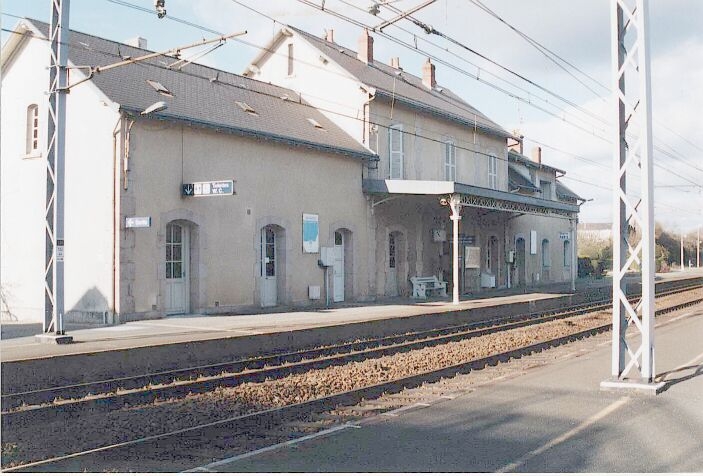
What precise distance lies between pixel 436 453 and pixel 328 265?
15.5 m

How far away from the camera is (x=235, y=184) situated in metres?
18.7

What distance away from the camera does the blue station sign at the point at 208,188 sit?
1552cm

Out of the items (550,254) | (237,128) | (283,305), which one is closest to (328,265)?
(283,305)

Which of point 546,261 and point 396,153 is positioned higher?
point 396,153

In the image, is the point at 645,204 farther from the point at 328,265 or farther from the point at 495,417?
the point at 328,265

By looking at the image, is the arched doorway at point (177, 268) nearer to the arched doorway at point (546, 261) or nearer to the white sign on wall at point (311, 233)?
the white sign on wall at point (311, 233)

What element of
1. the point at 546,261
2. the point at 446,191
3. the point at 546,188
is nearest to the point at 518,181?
the point at 546,188

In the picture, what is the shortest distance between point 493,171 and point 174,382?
952 inches

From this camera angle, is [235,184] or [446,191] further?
[446,191]

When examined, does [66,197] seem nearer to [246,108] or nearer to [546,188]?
[246,108]

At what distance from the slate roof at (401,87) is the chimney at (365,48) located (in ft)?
0.82

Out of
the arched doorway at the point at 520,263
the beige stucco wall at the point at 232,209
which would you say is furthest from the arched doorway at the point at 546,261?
the beige stucco wall at the point at 232,209

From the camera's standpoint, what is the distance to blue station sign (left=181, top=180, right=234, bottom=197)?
1552 cm

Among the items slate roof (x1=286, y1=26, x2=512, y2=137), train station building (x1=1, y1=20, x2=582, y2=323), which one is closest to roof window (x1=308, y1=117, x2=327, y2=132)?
train station building (x1=1, y1=20, x2=582, y2=323)
